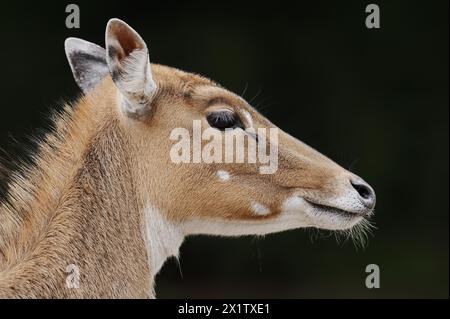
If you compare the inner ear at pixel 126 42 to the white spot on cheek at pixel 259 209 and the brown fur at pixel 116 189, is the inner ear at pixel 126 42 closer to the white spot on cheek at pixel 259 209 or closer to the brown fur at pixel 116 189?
the brown fur at pixel 116 189

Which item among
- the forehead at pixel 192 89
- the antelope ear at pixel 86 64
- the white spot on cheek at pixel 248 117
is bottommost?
the white spot on cheek at pixel 248 117

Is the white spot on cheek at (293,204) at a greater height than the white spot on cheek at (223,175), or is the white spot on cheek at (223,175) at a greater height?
the white spot on cheek at (223,175)

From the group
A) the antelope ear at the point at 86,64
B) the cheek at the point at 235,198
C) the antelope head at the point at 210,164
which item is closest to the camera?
the antelope head at the point at 210,164

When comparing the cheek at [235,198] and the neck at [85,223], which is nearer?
the neck at [85,223]

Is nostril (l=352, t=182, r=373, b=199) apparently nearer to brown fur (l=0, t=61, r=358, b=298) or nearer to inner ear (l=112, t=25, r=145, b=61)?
brown fur (l=0, t=61, r=358, b=298)

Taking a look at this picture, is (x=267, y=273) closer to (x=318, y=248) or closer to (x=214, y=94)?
(x=318, y=248)

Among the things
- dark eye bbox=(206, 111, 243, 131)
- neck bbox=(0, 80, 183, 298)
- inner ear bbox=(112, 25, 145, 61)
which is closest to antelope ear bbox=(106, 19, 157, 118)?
inner ear bbox=(112, 25, 145, 61)

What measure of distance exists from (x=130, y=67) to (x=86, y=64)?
97 cm

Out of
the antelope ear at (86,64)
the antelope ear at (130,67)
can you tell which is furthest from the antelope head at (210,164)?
the antelope ear at (86,64)

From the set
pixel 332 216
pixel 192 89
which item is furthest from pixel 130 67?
pixel 332 216

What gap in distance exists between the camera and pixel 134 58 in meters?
5.89

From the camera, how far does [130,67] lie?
5867 millimetres

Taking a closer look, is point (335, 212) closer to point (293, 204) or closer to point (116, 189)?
point (293, 204)

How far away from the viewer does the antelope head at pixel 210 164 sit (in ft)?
19.6
